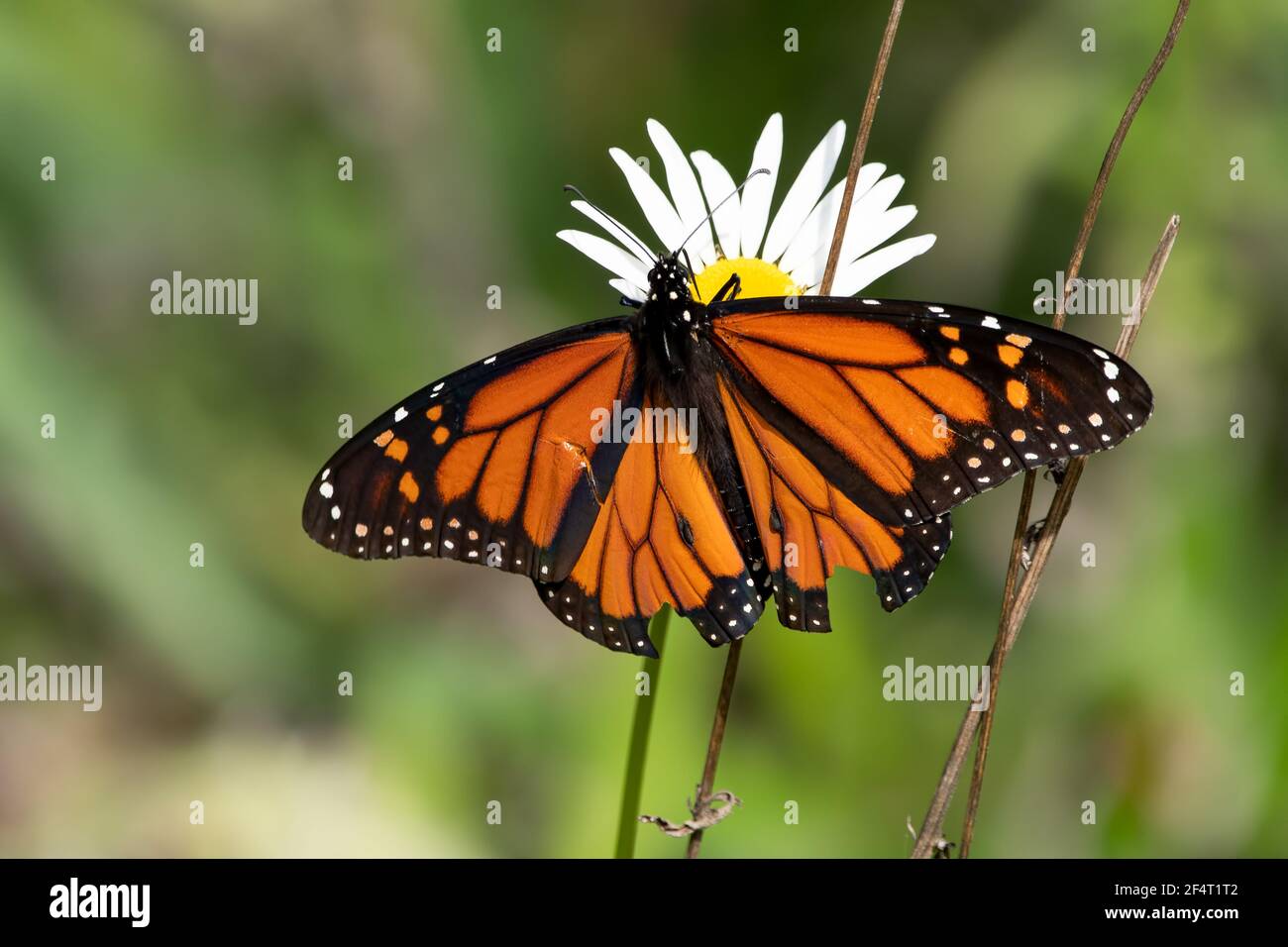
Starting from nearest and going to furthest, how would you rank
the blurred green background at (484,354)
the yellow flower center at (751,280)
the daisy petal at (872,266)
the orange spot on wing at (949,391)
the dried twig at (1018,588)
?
the dried twig at (1018,588) < the orange spot on wing at (949,391) < the daisy petal at (872,266) < the yellow flower center at (751,280) < the blurred green background at (484,354)

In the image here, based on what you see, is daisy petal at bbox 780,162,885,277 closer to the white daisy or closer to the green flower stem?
the white daisy

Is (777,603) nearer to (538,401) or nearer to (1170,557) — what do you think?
(538,401)

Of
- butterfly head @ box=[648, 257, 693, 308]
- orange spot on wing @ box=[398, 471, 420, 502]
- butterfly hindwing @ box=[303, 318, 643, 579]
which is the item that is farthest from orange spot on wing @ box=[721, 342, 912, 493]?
orange spot on wing @ box=[398, 471, 420, 502]

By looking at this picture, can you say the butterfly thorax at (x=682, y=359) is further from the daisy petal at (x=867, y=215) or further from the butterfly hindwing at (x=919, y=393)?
the daisy petal at (x=867, y=215)

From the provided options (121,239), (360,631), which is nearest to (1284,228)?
(360,631)

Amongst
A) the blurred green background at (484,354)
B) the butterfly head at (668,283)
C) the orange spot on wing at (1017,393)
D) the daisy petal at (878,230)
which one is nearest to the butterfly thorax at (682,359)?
the butterfly head at (668,283)

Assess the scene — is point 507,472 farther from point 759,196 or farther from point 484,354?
point 484,354
